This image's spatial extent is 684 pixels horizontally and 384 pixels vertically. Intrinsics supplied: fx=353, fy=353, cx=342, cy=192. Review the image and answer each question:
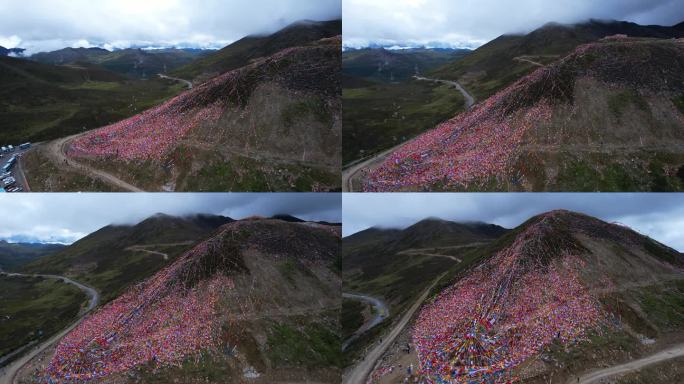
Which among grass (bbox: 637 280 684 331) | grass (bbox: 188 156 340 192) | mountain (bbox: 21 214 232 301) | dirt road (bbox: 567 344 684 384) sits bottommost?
dirt road (bbox: 567 344 684 384)

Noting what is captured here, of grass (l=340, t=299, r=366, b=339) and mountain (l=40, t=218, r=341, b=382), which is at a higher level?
mountain (l=40, t=218, r=341, b=382)

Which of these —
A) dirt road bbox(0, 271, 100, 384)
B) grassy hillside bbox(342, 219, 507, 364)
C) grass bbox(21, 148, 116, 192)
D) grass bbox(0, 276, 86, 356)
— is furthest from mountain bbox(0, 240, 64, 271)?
grassy hillside bbox(342, 219, 507, 364)

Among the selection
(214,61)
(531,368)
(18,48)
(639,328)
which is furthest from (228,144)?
(639,328)

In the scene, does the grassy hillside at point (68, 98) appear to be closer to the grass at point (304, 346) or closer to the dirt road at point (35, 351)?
the dirt road at point (35, 351)

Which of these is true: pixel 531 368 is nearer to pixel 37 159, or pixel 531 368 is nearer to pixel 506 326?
pixel 506 326

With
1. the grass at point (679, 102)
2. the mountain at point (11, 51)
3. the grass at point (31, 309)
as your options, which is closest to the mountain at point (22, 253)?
the grass at point (31, 309)

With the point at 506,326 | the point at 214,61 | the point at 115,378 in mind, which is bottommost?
the point at 115,378

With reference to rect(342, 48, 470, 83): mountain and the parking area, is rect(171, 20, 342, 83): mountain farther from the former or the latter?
the parking area
